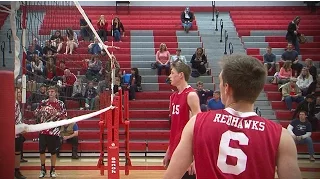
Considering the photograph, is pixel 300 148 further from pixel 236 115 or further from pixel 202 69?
pixel 236 115

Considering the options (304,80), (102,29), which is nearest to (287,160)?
(304,80)

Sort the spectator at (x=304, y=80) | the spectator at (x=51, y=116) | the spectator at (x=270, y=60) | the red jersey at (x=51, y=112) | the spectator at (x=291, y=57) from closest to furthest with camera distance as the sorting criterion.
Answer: the red jersey at (x=51, y=112)
the spectator at (x=51, y=116)
the spectator at (x=304, y=80)
the spectator at (x=291, y=57)
the spectator at (x=270, y=60)

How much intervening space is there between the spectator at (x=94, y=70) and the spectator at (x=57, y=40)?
1.44 metres

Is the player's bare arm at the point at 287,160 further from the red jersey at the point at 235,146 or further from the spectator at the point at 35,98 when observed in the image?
the spectator at the point at 35,98

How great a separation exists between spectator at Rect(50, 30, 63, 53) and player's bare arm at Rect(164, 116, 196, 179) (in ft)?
24.6

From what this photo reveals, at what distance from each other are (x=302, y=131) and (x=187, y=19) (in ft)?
28.0

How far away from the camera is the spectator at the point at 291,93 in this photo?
14.4 meters

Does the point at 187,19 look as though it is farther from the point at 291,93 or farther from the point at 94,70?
the point at 94,70

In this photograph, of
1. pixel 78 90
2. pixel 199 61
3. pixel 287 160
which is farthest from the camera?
pixel 199 61

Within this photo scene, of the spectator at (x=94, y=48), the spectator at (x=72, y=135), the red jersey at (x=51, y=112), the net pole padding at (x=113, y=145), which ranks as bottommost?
the spectator at (x=72, y=135)

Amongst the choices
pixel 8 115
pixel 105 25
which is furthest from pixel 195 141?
pixel 105 25

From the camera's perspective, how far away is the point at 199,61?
16016mm

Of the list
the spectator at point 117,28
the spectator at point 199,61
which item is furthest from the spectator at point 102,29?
the spectator at point 199,61

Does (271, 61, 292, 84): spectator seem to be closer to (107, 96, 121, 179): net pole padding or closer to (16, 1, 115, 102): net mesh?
(16, 1, 115, 102): net mesh
